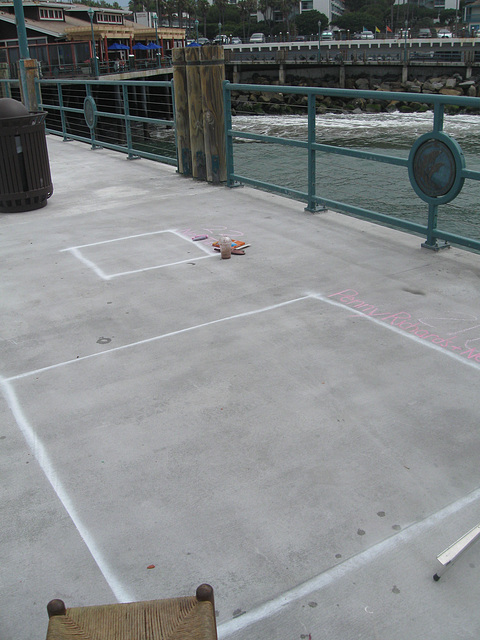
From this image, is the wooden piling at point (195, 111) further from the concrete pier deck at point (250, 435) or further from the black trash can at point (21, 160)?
the concrete pier deck at point (250, 435)

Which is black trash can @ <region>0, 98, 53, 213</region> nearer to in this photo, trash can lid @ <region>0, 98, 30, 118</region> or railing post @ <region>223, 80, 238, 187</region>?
trash can lid @ <region>0, 98, 30, 118</region>

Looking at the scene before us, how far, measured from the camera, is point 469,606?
2.41 metres

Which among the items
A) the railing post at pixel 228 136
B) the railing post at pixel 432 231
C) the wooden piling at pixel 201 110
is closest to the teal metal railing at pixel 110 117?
the wooden piling at pixel 201 110

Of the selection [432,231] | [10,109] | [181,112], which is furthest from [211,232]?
[181,112]

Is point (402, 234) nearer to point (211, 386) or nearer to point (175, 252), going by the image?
point (175, 252)

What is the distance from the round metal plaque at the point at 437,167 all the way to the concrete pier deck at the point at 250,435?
600 millimetres

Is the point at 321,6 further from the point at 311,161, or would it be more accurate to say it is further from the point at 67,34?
the point at 311,161

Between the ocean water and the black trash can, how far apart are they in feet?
14.1

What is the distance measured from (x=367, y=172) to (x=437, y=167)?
10.9 meters

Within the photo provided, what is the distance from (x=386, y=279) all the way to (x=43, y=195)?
201 inches

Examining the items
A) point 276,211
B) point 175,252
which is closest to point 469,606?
point 175,252

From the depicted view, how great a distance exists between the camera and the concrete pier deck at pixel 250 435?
2.54 meters

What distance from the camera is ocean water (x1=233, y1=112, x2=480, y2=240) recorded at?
1434 centimetres

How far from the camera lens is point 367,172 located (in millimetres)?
16422
